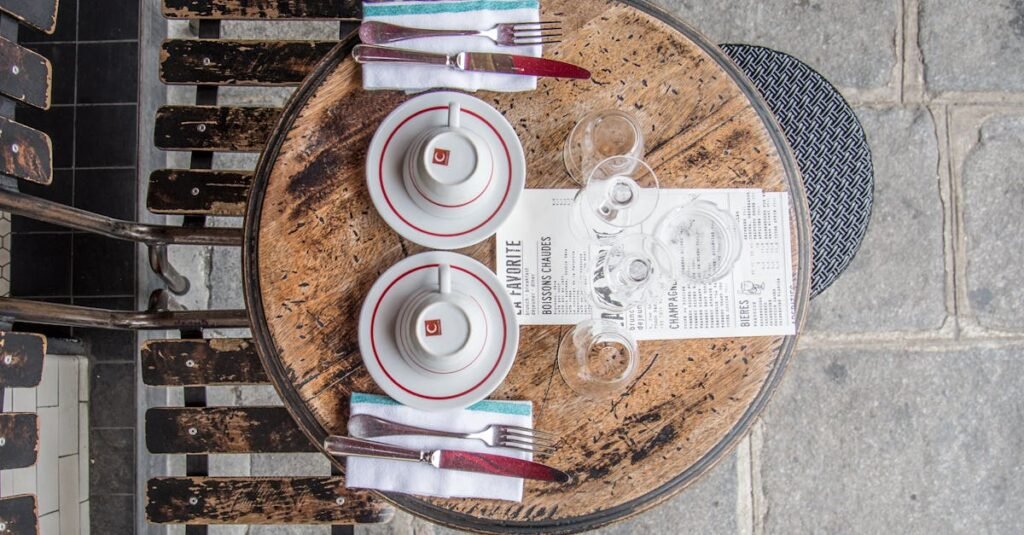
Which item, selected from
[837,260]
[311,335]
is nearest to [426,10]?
[311,335]

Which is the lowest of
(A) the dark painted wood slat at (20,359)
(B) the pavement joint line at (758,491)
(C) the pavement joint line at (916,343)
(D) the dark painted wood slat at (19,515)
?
(B) the pavement joint line at (758,491)

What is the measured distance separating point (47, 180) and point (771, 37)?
5.01ft

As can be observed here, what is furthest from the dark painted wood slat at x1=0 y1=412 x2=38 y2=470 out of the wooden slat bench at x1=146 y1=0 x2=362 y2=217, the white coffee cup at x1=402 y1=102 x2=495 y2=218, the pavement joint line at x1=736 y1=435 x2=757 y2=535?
the pavement joint line at x1=736 y1=435 x2=757 y2=535

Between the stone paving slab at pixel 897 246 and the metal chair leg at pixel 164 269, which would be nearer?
the metal chair leg at pixel 164 269

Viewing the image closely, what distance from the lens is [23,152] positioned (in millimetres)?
1152

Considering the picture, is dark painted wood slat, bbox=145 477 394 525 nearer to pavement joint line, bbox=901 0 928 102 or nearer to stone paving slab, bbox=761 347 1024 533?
stone paving slab, bbox=761 347 1024 533

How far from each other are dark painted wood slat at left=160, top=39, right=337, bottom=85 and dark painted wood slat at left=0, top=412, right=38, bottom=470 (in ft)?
2.06

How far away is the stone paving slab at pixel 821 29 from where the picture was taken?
1.83 meters

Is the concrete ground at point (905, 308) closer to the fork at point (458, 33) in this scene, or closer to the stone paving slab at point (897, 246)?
the stone paving slab at point (897, 246)

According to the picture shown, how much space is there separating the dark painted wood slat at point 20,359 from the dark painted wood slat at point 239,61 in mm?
522

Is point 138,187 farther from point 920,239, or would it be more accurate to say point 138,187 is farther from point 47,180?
point 920,239

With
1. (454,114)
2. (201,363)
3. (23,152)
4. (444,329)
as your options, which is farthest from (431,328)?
(23,152)

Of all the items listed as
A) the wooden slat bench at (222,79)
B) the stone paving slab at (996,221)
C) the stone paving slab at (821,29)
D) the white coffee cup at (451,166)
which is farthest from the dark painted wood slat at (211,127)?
the stone paving slab at (996,221)

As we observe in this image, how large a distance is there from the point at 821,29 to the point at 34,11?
160cm
